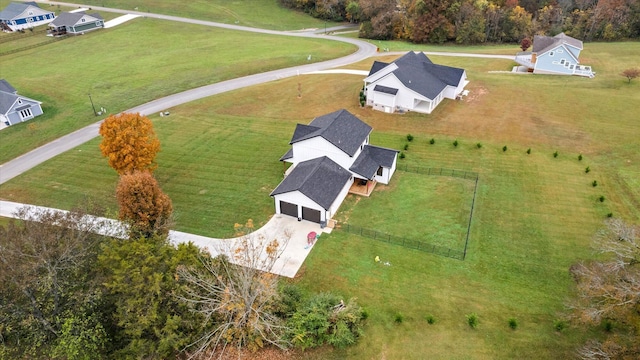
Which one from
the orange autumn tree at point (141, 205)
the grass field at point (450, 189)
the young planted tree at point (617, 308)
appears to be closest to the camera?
the young planted tree at point (617, 308)

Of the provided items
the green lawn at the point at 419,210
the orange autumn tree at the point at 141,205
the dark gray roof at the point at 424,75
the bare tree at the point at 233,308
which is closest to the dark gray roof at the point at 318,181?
the green lawn at the point at 419,210

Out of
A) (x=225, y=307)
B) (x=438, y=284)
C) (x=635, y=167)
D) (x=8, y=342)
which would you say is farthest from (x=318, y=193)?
(x=635, y=167)

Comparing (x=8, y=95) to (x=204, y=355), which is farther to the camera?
(x=8, y=95)

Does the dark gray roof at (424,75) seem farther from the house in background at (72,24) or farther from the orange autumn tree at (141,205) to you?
the house in background at (72,24)

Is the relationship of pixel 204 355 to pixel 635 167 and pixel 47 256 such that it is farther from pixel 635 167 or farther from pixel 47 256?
pixel 635 167

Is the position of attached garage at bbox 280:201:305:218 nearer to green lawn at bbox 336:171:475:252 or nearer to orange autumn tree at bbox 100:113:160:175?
green lawn at bbox 336:171:475:252

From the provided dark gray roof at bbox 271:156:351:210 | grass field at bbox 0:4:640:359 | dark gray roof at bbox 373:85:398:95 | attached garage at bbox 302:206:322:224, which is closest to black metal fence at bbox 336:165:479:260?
grass field at bbox 0:4:640:359
